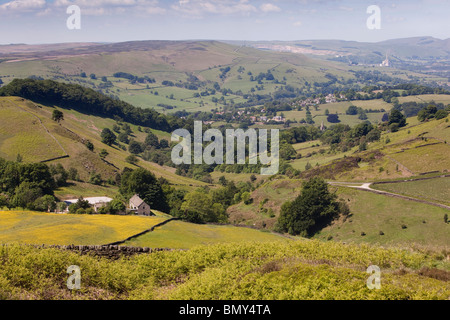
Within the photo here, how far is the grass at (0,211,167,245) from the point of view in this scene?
3388 cm

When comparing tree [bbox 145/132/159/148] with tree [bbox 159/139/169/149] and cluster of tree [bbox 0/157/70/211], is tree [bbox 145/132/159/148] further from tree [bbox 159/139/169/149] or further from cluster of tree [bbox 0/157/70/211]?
cluster of tree [bbox 0/157/70/211]

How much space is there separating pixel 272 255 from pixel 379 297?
10.9 meters

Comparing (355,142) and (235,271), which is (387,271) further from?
(355,142)

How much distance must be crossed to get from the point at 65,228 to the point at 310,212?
44329 mm

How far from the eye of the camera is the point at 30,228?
127ft

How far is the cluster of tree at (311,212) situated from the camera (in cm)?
6919

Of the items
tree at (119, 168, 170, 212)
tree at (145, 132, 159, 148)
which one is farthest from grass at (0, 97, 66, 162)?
tree at (145, 132, 159, 148)

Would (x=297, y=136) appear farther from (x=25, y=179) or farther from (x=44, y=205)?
(x=44, y=205)

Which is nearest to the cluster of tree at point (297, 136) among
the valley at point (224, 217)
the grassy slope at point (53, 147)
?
the valley at point (224, 217)

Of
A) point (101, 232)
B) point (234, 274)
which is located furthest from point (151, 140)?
point (234, 274)

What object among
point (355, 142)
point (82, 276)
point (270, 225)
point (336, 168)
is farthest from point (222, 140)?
point (82, 276)

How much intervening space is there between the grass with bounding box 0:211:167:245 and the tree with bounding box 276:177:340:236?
97.1 ft
